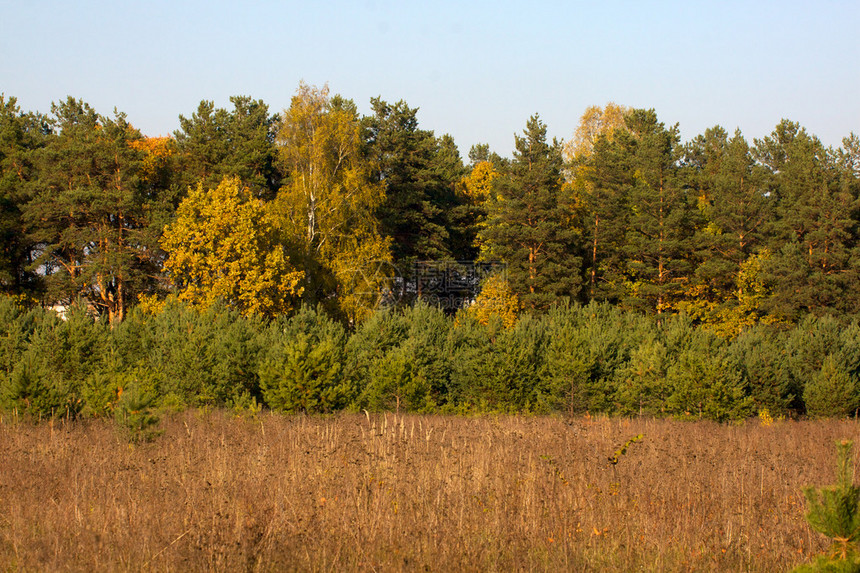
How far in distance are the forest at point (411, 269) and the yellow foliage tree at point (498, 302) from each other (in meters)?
0.12

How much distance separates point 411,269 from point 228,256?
1289cm

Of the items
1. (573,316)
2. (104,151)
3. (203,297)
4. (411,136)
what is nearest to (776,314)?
(573,316)

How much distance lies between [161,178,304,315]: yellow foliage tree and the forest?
0.13 metres

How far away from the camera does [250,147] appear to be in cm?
4222

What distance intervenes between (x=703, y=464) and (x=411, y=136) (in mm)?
36006

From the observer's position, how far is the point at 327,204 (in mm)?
35688

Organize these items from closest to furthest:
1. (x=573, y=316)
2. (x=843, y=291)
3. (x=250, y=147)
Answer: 1. (x=573, y=316)
2. (x=843, y=291)
3. (x=250, y=147)

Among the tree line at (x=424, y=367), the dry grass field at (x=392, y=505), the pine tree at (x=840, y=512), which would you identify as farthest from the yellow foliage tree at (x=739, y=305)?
the pine tree at (x=840, y=512)

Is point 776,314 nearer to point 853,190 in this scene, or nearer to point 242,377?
point 853,190

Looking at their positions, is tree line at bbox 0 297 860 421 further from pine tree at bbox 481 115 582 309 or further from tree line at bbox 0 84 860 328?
pine tree at bbox 481 115 582 309

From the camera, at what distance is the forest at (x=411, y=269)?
19.9 meters

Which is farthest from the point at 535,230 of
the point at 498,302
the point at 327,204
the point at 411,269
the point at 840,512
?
the point at 840,512

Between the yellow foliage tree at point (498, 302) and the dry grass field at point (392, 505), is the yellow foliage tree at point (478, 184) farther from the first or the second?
the dry grass field at point (392, 505)

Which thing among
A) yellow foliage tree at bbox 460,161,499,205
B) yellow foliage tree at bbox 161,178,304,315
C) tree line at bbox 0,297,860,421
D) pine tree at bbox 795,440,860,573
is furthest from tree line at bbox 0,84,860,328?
pine tree at bbox 795,440,860,573
